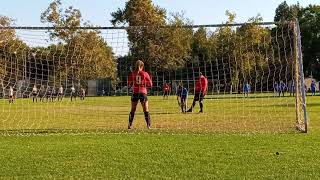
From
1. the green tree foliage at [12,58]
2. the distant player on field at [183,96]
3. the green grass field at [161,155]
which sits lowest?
the green grass field at [161,155]

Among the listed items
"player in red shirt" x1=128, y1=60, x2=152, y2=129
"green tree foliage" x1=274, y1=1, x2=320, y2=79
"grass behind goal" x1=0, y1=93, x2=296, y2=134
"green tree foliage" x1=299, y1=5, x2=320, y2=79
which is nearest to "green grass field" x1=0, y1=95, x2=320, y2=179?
"grass behind goal" x1=0, y1=93, x2=296, y2=134

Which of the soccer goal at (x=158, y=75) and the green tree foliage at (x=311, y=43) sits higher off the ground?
the green tree foliage at (x=311, y=43)

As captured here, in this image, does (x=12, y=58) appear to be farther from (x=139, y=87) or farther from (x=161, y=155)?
(x=161, y=155)

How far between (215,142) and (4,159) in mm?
4253

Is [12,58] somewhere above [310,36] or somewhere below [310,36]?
below

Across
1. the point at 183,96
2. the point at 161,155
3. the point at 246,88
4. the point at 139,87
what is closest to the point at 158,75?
the point at 183,96

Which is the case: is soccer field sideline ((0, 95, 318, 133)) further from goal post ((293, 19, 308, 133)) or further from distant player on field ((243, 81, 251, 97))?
distant player on field ((243, 81, 251, 97))

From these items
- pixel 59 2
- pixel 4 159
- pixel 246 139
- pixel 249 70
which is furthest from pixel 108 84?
pixel 59 2

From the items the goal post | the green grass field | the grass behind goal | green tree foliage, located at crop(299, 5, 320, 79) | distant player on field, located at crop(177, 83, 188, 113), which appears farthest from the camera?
green tree foliage, located at crop(299, 5, 320, 79)

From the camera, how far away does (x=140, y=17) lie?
223 feet

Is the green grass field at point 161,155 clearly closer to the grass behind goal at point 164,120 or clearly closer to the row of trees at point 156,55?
the grass behind goal at point 164,120

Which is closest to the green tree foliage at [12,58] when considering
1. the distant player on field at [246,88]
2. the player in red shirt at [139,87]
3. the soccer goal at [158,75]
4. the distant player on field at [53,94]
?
the soccer goal at [158,75]

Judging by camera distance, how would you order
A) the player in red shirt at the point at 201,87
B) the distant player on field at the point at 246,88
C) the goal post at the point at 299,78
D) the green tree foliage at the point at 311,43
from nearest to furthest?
1. the goal post at the point at 299,78
2. the player in red shirt at the point at 201,87
3. the distant player on field at the point at 246,88
4. the green tree foliage at the point at 311,43

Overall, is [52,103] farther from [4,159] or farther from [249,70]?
[4,159]
